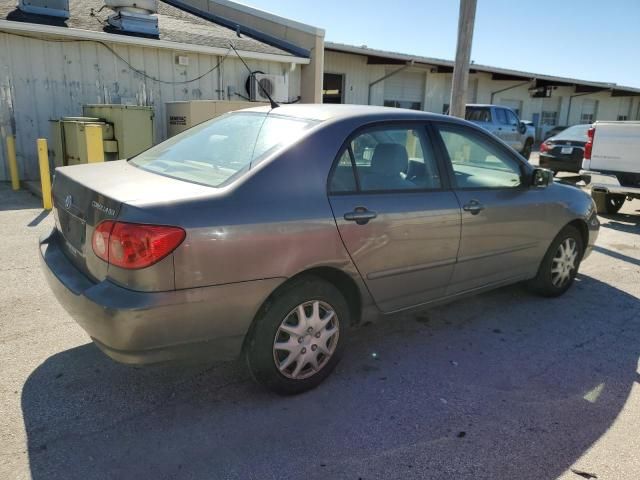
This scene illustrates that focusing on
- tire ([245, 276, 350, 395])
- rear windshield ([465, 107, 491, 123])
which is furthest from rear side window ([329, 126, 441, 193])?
rear windshield ([465, 107, 491, 123])

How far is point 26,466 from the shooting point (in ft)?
7.36

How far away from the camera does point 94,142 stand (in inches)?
296

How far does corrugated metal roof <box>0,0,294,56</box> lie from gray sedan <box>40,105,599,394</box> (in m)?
7.59

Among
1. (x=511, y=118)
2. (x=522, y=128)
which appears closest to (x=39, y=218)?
(x=511, y=118)

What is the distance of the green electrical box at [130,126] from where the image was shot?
26.6 ft

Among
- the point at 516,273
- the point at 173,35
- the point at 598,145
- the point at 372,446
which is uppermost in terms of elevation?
the point at 173,35

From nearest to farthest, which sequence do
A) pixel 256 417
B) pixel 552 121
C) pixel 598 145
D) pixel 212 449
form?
pixel 212 449 < pixel 256 417 < pixel 598 145 < pixel 552 121

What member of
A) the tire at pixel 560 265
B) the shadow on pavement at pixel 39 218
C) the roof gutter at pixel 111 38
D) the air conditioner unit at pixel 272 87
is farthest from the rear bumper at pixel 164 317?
the air conditioner unit at pixel 272 87

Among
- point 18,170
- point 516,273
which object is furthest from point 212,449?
point 18,170

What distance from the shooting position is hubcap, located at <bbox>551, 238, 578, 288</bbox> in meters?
4.48

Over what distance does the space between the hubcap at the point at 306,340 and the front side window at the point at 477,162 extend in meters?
1.40

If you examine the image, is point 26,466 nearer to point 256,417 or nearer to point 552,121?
point 256,417

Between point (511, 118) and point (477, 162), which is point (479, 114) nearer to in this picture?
point (511, 118)

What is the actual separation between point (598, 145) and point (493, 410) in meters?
6.86
